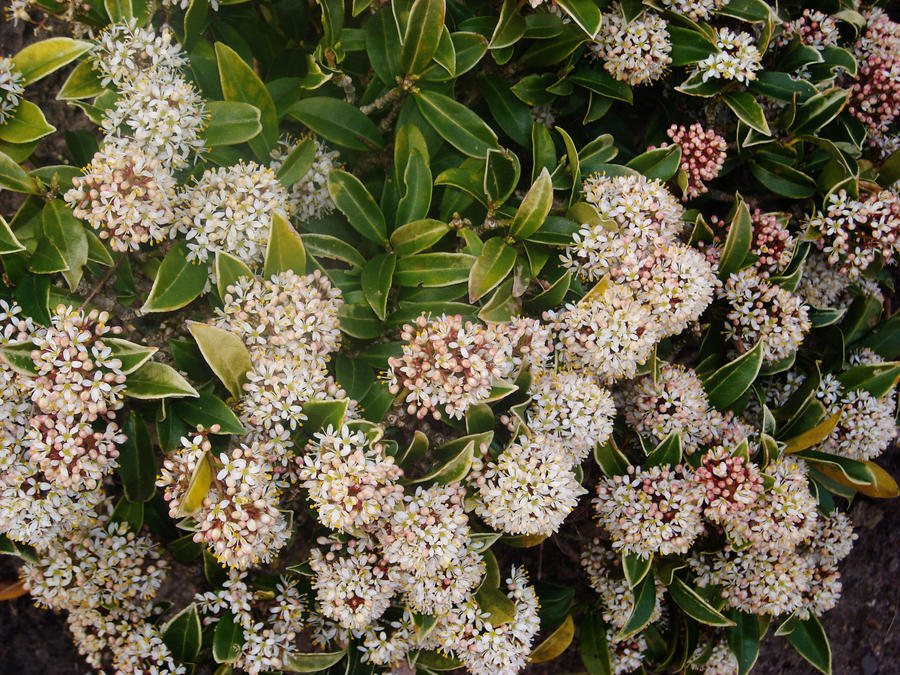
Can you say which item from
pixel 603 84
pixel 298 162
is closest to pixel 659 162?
pixel 603 84

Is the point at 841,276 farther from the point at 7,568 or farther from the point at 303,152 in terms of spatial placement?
the point at 7,568

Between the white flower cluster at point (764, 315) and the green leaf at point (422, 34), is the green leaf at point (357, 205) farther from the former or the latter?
the white flower cluster at point (764, 315)

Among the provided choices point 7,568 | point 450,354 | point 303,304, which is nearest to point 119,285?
point 303,304

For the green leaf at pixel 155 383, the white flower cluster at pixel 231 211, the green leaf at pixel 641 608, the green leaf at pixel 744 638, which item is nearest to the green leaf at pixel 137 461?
the green leaf at pixel 155 383

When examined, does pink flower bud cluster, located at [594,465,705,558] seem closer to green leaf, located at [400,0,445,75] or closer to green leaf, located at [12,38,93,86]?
green leaf, located at [400,0,445,75]

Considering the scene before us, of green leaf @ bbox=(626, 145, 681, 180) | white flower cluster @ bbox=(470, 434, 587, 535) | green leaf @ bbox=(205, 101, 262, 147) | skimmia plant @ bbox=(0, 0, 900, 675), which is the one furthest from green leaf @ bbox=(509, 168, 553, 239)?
green leaf @ bbox=(205, 101, 262, 147)

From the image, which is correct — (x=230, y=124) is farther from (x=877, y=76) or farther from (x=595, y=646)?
(x=877, y=76)

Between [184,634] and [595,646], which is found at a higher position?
[184,634]
